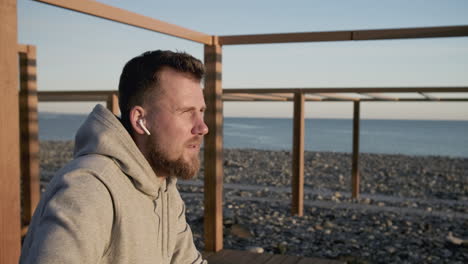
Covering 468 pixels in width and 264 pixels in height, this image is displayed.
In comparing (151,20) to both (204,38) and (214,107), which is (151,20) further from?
(214,107)

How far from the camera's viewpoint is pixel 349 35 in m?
3.56

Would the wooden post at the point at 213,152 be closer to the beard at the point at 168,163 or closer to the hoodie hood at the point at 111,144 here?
the beard at the point at 168,163

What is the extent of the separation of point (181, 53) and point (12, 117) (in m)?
0.81

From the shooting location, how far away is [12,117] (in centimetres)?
213

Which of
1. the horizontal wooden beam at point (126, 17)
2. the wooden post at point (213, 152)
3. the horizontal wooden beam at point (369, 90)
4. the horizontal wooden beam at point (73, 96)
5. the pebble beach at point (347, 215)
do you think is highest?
the horizontal wooden beam at point (126, 17)

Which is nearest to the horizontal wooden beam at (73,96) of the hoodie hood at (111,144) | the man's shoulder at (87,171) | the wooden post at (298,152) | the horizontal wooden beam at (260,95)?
the horizontal wooden beam at (260,95)

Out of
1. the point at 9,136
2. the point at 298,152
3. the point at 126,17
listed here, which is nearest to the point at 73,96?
the point at 298,152

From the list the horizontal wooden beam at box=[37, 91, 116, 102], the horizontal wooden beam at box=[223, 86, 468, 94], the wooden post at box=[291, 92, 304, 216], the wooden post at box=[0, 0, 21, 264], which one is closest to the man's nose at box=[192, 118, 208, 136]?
the wooden post at box=[0, 0, 21, 264]

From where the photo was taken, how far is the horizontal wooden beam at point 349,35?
335 cm

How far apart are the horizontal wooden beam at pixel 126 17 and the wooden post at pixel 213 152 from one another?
30 centimetres

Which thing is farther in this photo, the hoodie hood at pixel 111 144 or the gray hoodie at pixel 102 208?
the hoodie hood at pixel 111 144

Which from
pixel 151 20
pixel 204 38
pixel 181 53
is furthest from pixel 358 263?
pixel 181 53

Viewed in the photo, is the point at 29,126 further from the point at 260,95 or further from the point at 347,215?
the point at 347,215

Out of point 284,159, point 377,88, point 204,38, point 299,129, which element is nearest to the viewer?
point 204,38
